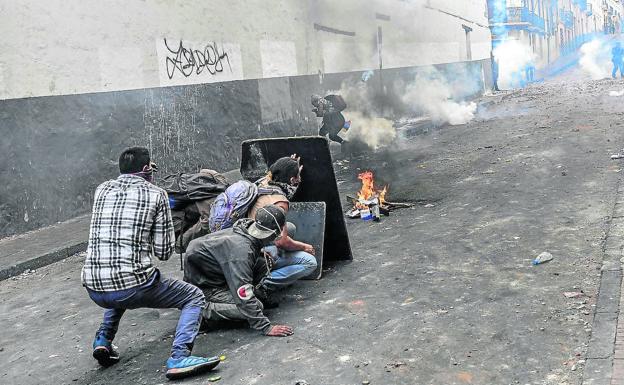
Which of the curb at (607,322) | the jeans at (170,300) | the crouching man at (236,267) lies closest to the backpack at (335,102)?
the curb at (607,322)

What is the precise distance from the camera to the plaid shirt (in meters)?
3.60

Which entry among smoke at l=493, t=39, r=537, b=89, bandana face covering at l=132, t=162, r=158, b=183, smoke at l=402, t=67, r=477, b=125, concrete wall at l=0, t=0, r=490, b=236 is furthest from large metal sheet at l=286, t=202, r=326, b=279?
smoke at l=493, t=39, r=537, b=89

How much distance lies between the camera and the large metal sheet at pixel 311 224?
17.5 ft

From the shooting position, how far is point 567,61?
5912cm

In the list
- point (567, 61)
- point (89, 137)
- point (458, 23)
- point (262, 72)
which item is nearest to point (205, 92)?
point (262, 72)

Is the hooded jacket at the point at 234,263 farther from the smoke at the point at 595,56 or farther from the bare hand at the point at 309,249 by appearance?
the smoke at the point at 595,56

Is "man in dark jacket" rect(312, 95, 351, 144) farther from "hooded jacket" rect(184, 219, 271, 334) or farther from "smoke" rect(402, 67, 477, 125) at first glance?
"hooded jacket" rect(184, 219, 271, 334)

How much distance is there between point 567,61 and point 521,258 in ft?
196

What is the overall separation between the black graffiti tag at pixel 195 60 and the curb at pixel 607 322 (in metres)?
7.85

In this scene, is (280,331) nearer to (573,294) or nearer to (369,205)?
(573,294)

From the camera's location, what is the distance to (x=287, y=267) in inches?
193

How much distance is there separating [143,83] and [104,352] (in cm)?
702

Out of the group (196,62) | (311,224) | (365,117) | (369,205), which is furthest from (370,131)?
(311,224)

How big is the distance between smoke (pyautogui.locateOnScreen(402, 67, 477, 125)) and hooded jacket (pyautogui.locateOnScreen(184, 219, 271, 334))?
15.3 metres
